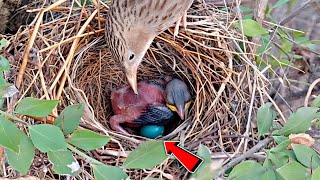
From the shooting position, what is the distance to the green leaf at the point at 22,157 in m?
1.19

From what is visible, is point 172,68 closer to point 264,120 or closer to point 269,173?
point 264,120

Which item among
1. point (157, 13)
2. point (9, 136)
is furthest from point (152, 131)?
point (9, 136)

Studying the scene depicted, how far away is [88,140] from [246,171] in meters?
0.35

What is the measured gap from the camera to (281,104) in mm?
2576

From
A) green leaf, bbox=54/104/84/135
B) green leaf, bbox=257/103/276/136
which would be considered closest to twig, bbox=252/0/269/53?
green leaf, bbox=257/103/276/136

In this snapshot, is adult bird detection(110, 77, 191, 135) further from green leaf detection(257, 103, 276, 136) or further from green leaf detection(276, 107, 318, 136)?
green leaf detection(276, 107, 318, 136)

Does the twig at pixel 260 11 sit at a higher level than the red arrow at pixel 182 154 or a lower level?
higher

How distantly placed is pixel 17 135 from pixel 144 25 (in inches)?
46.4

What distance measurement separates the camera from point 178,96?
232 cm

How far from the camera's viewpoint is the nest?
1.89 m

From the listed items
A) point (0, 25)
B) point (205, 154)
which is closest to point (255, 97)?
point (205, 154)

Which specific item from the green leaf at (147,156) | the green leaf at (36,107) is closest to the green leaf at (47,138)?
the green leaf at (36,107)

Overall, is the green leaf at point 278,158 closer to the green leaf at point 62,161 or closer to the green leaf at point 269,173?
the green leaf at point 269,173

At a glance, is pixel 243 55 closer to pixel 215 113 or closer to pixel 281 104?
pixel 215 113
